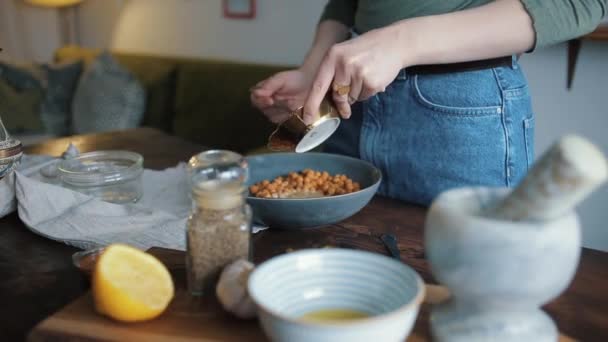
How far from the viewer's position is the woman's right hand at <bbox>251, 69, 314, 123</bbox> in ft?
4.01

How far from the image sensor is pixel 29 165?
136cm

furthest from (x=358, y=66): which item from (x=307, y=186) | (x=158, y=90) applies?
(x=158, y=90)

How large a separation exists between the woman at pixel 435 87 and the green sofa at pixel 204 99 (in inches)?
64.2

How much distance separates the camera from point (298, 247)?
0.90 metres

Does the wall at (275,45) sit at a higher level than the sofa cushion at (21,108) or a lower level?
higher

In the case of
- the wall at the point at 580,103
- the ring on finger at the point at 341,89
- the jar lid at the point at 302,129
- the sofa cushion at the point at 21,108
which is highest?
the ring on finger at the point at 341,89

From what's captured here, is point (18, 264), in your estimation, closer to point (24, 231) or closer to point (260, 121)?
point (24, 231)

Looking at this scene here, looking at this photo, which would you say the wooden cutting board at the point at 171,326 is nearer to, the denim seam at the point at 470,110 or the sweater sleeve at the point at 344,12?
the denim seam at the point at 470,110

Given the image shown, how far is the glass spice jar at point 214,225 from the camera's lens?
711 mm

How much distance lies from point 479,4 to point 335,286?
767mm

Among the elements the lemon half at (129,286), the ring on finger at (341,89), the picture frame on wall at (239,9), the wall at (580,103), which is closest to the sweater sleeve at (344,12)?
the ring on finger at (341,89)

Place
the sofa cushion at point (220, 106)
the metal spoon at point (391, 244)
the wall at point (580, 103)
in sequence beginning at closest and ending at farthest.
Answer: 1. the metal spoon at point (391, 244)
2. the wall at point (580, 103)
3. the sofa cushion at point (220, 106)

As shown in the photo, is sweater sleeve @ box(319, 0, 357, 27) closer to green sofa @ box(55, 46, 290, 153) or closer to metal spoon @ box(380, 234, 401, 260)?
metal spoon @ box(380, 234, 401, 260)

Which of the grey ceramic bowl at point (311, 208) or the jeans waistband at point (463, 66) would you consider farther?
the jeans waistband at point (463, 66)
